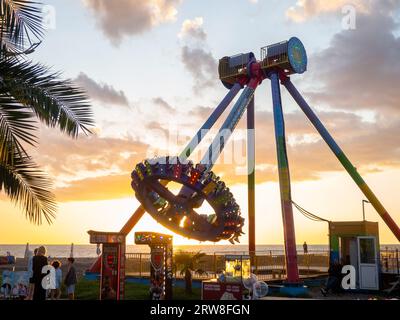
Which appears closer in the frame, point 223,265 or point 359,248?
point 359,248

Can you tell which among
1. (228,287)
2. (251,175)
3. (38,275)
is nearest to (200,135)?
(251,175)

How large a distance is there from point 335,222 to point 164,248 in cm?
1080

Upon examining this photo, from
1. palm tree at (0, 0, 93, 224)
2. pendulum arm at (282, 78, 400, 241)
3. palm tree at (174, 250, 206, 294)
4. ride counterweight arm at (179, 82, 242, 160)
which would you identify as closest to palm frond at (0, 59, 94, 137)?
palm tree at (0, 0, 93, 224)

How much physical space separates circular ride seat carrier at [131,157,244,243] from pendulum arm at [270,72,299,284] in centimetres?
515

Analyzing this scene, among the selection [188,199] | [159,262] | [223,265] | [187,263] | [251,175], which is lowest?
[223,265]

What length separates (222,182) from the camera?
2159 centimetres

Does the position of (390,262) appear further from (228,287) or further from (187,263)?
(228,287)

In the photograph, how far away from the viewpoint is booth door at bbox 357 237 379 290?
25.7 metres

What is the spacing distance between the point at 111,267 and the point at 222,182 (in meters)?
5.76

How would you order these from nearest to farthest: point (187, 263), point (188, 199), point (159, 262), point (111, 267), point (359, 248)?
1. point (111, 267)
2. point (159, 262)
3. point (188, 199)
4. point (187, 263)
5. point (359, 248)

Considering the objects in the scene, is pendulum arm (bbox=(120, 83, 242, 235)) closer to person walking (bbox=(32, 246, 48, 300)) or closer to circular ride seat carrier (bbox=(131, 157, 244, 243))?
circular ride seat carrier (bbox=(131, 157, 244, 243))
